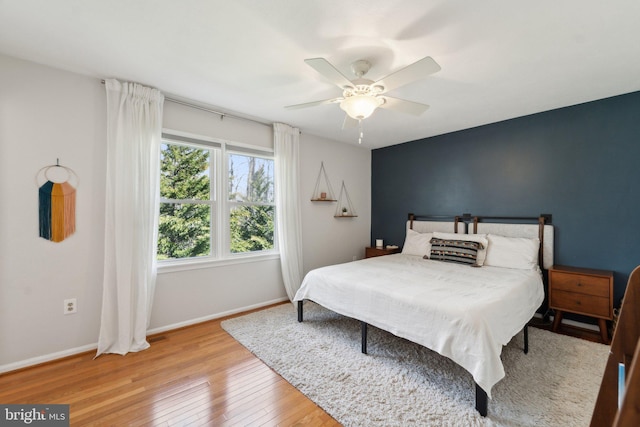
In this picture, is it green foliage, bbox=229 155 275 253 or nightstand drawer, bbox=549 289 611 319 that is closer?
nightstand drawer, bbox=549 289 611 319

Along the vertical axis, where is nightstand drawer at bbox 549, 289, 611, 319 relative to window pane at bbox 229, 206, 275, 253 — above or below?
below

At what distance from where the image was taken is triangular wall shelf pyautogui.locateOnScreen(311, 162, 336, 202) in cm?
430

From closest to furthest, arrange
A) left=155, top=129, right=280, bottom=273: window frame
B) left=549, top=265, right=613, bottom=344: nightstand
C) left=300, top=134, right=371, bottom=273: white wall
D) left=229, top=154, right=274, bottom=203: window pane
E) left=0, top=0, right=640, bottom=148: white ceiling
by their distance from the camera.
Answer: left=0, top=0, right=640, bottom=148: white ceiling
left=549, top=265, right=613, bottom=344: nightstand
left=155, top=129, right=280, bottom=273: window frame
left=229, top=154, right=274, bottom=203: window pane
left=300, top=134, right=371, bottom=273: white wall

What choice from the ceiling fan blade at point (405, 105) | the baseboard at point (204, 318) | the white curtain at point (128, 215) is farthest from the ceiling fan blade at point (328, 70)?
the baseboard at point (204, 318)

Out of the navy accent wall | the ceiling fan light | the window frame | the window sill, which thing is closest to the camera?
the ceiling fan light

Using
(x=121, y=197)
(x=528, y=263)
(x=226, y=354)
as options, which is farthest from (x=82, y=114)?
(x=528, y=263)

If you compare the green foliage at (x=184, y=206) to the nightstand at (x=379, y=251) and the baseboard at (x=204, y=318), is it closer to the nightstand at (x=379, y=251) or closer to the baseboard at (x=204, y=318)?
the baseboard at (x=204, y=318)

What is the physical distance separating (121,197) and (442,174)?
13.4 ft

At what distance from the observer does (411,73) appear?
6.07 feet

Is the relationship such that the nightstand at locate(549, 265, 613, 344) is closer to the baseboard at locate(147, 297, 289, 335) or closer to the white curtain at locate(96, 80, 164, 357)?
the baseboard at locate(147, 297, 289, 335)

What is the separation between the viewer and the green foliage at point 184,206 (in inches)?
119

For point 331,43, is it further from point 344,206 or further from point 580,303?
point 580,303

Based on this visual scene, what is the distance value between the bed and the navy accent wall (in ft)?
0.71

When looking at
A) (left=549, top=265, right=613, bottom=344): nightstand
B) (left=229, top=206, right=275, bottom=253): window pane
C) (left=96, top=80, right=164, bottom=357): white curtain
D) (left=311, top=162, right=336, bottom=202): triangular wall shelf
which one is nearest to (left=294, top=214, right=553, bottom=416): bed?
(left=549, top=265, right=613, bottom=344): nightstand
